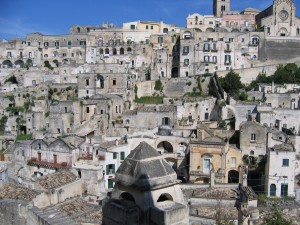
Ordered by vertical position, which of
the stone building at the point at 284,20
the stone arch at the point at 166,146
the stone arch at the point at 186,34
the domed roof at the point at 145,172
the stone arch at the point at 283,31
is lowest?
the stone arch at the point at 166,146

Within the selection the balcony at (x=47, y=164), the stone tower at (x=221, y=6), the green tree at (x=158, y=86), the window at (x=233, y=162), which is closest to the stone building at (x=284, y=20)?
the green tree at (x=158, y=86)

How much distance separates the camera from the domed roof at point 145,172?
7.41 m

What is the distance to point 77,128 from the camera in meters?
40.5

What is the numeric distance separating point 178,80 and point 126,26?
21.5 m

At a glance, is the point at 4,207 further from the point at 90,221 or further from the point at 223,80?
the point at 223,80

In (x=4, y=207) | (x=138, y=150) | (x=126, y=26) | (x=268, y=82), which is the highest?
(x=126, y=26)

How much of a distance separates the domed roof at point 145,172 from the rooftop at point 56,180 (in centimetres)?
1786

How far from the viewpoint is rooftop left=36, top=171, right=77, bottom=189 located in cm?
2466

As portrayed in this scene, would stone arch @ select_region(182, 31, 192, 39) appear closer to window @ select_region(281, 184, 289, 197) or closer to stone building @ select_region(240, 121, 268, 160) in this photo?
stone building @ select_region(240, 121, 268, 160)

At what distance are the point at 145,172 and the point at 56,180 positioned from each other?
63.5 ft

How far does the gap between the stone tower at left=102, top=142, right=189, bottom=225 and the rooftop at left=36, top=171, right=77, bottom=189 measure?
57.9 feet

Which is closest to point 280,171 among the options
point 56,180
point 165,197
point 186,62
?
point 56,180

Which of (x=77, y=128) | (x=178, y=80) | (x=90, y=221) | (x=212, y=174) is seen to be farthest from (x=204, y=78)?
(x=90, y=221)

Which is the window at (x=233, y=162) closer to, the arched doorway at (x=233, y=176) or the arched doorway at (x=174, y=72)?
the arched doorway at (x=233, y=176)
